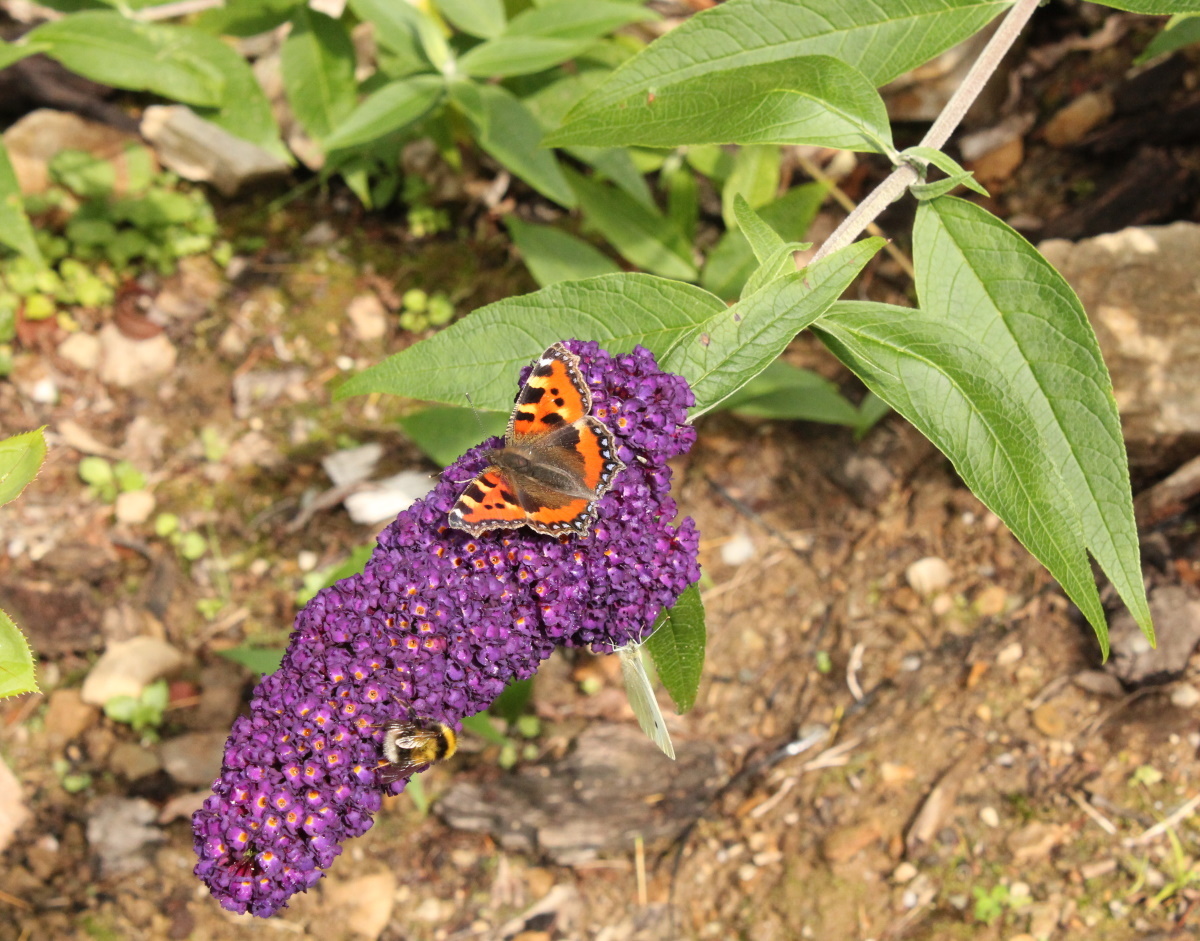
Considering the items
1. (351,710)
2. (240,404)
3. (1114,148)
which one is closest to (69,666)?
(240,404)

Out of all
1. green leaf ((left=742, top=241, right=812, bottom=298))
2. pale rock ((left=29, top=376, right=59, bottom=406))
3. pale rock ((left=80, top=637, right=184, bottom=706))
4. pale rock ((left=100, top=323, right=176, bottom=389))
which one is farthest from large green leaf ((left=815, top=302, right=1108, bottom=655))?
pale rock ((left=29, top=376, right=59, bottom=406))

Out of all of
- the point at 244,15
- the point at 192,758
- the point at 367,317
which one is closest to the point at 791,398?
the point at 367,317

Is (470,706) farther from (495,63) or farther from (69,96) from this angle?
(69,96)

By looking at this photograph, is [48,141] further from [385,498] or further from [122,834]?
[122,834]

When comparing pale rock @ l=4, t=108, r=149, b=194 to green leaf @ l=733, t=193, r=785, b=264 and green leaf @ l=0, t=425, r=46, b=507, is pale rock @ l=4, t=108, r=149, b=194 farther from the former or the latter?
green leaf @ l=733, t=193, r=785, b=264

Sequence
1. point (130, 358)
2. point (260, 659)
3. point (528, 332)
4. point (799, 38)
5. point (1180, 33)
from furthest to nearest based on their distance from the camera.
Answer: point (130, 358) → point (260, 659) → point (1180, 33) → point (799, 38) → point (528, 332)

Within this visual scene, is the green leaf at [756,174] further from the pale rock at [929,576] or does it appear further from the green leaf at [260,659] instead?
the green leaf at [260,659]
